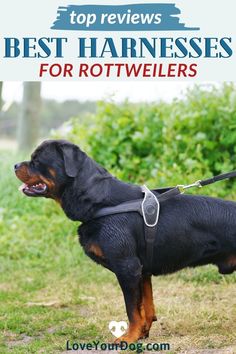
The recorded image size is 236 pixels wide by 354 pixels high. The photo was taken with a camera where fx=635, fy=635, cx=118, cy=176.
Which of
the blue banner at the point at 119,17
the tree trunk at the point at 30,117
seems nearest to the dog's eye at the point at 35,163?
the blue banner at the point at 119,17

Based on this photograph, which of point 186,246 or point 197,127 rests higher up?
point 197,127

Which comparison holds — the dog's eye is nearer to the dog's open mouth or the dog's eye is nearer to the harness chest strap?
the dog's open mouth

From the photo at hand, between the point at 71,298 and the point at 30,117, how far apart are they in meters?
7.55

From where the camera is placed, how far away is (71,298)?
6.10 metres

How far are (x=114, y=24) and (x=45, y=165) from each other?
2.71m

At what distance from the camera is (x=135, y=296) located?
450 cm

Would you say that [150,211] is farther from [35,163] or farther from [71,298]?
[71,298]

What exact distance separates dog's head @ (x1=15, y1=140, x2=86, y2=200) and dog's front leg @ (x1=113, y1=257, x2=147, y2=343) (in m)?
0.74

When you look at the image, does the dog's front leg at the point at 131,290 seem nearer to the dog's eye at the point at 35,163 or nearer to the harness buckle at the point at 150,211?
the harness buckle at the point at 150,211

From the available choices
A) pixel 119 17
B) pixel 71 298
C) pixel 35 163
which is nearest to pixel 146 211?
pixel 35 163

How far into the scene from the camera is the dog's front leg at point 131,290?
4.48 metres

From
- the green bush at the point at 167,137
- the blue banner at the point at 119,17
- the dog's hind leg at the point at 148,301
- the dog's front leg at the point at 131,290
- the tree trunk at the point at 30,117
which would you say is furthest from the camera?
the tree trunk at the point at 30,117

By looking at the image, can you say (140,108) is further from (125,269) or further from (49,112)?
(49,112)

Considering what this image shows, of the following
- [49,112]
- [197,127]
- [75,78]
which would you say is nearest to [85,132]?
[197,127]
